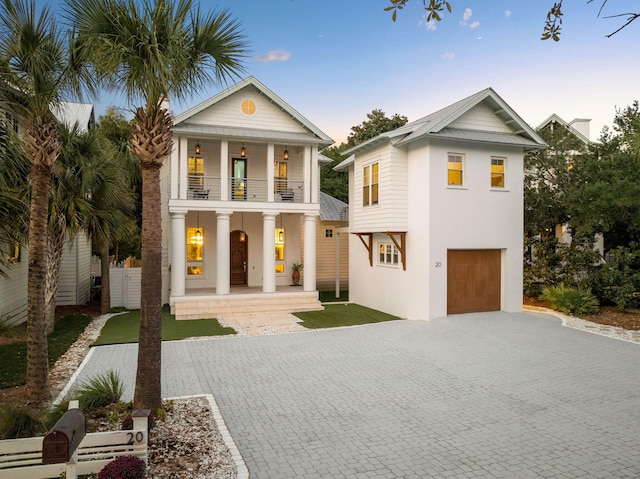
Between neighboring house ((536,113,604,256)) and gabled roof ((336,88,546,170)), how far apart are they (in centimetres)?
345

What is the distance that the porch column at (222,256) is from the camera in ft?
53.7

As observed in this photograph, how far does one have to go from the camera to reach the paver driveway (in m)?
5.30

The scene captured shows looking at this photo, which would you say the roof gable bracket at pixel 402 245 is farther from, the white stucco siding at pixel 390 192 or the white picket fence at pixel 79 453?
the white picket fence at pixel 79 453

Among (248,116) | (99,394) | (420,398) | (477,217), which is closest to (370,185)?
(477,217)

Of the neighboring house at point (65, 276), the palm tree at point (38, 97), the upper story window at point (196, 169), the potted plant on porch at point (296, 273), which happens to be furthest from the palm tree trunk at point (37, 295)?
the potted plant on porch at point (296, 273)

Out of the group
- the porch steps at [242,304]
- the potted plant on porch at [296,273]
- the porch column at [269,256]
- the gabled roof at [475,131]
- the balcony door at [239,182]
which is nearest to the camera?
the gabled roof at [475,131]

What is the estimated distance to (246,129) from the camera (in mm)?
16891

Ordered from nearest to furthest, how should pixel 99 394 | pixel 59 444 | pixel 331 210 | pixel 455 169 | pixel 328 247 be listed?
1. pixel 59 444
2. pixel 99 394
3. pixel 455 169
4. pixel 328 247
5. pixel 331 210

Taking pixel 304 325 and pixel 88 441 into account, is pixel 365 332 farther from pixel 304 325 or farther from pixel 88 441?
pixel 88 441

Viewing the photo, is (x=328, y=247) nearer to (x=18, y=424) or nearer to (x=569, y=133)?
(x=569, y=133)

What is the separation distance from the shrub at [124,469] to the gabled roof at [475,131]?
1198 cm

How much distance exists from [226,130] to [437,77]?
8869 millimetres

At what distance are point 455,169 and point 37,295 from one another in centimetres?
1262

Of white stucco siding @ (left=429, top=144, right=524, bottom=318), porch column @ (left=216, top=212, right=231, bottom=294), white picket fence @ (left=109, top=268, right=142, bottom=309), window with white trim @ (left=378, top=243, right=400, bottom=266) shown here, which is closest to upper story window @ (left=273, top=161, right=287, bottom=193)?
porch column @ (left=216, top=212, right=231, bottom=294)
